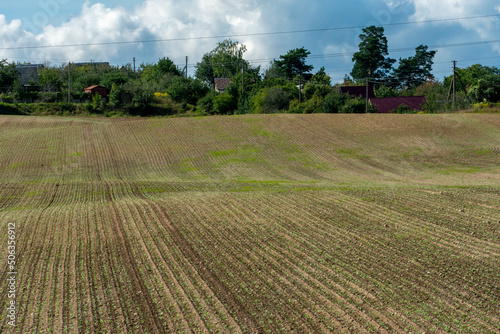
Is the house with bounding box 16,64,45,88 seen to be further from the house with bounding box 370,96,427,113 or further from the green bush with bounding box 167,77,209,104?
the house with bounding box 370,96,427,113

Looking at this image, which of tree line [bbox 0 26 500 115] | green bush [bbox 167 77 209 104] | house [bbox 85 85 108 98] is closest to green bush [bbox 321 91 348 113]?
tree line [bbox 0 26 500 115]

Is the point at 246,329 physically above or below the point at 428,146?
below

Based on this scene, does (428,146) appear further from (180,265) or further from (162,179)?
(180,265)

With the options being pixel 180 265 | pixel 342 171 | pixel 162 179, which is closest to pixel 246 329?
pixel 180 265

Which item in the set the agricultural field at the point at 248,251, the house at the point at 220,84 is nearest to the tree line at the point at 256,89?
the house at the point at 220,84

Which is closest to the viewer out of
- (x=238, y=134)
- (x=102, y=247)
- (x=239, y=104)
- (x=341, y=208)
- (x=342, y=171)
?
(x=102, y=247)

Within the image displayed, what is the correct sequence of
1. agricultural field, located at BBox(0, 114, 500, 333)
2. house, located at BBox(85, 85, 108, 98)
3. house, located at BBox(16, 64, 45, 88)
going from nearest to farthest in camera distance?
agricultural field, located at BBox(0, 114, 500, 333)
house, located at BBox(85, 85, 108, 98)
house, located at BBox(16, 64, 45, 88)

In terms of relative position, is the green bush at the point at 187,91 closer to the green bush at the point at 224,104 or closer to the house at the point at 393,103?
the green bush at the point at 224,104

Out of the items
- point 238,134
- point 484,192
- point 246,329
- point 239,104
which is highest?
point 239,104
